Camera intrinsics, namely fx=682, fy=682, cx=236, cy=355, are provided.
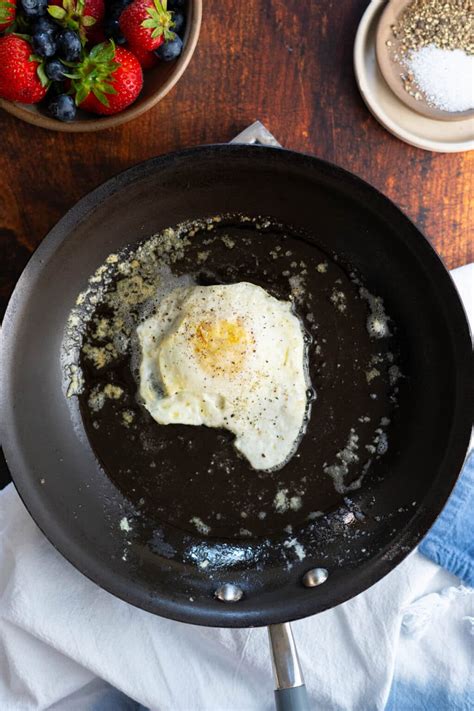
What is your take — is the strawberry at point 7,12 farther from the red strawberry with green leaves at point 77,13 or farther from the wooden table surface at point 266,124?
the wooden table surface at point 266,124

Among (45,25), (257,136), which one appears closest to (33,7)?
(45,25)

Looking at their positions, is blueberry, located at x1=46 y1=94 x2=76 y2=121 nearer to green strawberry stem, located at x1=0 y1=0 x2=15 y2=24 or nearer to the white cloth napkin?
green strawberry stem, located at x1=0 y1=0 x2=15 y2=24

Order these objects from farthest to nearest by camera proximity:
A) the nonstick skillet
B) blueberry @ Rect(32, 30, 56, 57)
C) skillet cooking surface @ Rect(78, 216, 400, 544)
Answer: skillet cooking surface @ Rect(78, 216, 400, 544)
the nonstick skillet
blueberry @ Rect(32, 30, 56, 57)

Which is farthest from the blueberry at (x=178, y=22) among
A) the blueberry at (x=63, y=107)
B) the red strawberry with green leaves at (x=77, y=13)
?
the blueberry at (x=63, y=107)

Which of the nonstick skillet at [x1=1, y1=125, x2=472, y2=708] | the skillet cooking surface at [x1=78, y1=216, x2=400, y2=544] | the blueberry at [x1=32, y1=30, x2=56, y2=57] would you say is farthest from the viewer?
the skillet cooking surface at [x1=78, y1=216, x2=400, y2=544]

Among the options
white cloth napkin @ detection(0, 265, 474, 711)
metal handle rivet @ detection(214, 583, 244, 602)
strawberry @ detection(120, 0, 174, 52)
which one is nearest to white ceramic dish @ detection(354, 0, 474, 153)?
strawberry @ detection(120, 0, 174, 52)

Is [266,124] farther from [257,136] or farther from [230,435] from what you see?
[230,435]

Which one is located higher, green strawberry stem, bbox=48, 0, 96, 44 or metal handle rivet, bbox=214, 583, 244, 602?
green strawberry stem, bbox=48, 0, 96, 44
